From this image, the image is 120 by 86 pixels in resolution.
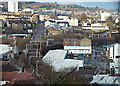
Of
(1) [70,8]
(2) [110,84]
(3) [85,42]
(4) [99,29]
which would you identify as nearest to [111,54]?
(3) [85,42]

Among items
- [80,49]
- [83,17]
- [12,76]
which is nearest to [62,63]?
[12,76]

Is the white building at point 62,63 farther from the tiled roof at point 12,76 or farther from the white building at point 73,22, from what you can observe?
the white building at point 73,22

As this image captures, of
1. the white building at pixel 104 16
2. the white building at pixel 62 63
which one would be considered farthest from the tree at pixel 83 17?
the white building at pixel 62 63

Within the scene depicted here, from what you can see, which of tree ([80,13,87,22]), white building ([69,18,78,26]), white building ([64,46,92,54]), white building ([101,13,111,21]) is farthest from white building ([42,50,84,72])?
white building ([101,13,111,21])

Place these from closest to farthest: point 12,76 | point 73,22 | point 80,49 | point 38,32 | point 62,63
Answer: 1. point 12,76
2. point 62,63
3. point 80,49
4. point 38,32
5. point 73,22

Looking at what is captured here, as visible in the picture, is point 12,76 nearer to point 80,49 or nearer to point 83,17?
point 80,49

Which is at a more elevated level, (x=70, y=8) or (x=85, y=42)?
(x=70, y=8)

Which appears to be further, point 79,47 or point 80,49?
point 79,47

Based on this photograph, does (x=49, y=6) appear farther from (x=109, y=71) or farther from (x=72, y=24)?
(x=109, y=71)

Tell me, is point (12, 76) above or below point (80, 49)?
above

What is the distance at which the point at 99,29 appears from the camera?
46.3 feet

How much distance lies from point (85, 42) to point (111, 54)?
7.01 ft

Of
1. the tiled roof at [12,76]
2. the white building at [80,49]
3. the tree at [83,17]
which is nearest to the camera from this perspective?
the tiled roof at [12,76]

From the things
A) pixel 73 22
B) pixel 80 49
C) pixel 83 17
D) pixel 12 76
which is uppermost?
pixel 83 17
